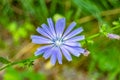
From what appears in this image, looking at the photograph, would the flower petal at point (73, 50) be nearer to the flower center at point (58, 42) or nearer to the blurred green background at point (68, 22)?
the flower center at point (58, 42)

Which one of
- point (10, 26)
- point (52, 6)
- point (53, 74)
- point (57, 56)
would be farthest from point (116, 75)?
point (57, 56)

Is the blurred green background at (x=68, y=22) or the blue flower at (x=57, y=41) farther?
the blurred green background at (x=68, y=22)

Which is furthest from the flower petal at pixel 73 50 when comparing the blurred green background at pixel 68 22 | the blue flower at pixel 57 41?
the blurred green background at pixel 68 22

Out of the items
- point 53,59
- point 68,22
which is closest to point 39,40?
point 53,59

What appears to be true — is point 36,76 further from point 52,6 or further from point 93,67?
point 52,6

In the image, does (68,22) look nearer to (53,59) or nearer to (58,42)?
(58,42)

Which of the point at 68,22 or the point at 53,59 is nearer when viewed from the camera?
the point at 53,59
